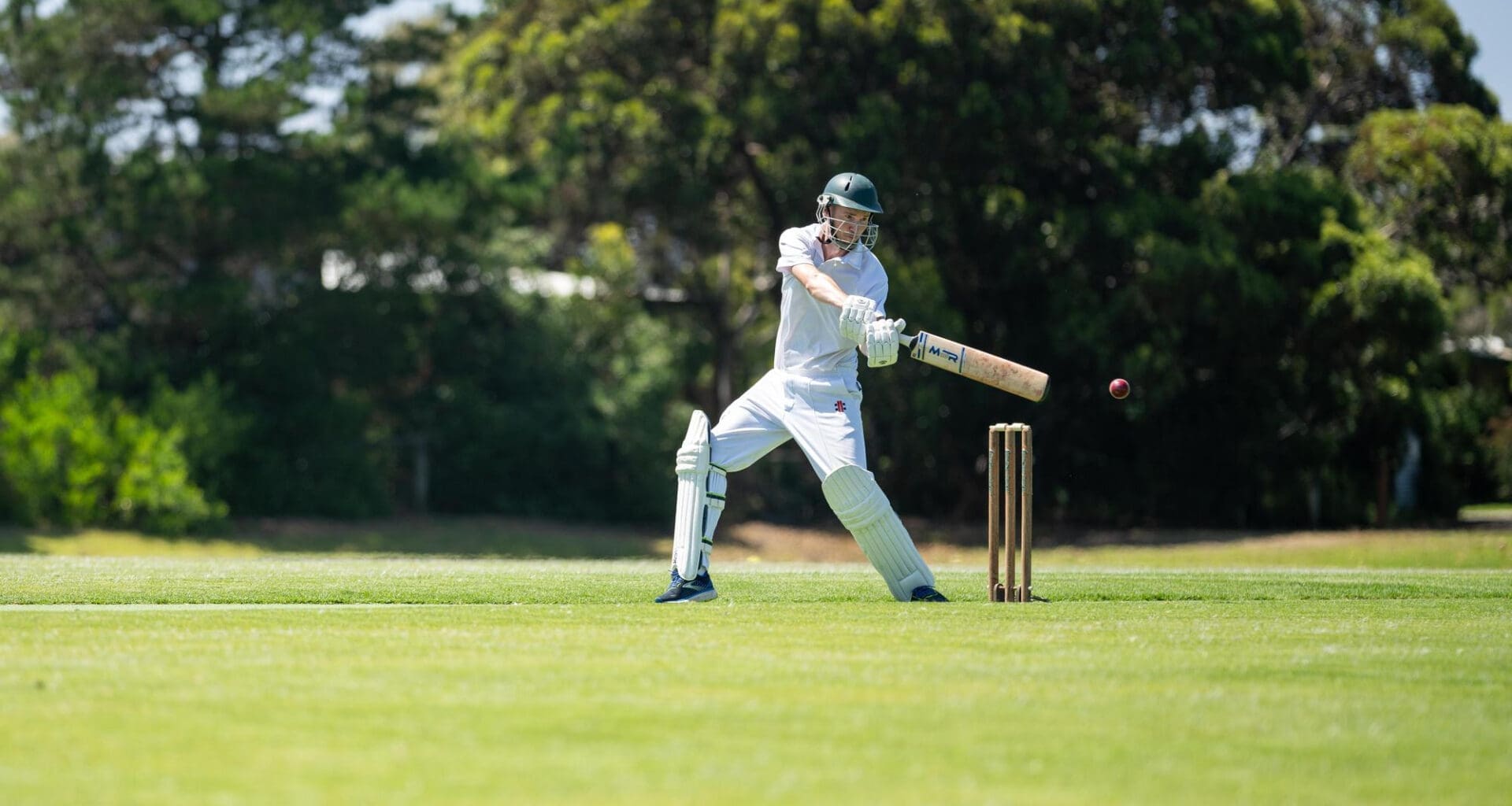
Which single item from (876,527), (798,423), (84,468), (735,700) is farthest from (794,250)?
(84,468)

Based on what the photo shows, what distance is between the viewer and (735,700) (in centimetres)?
614

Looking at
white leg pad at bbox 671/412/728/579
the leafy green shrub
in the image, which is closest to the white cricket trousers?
white leg pad at bbox 671/412/728/579

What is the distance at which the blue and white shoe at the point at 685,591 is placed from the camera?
33.6ft

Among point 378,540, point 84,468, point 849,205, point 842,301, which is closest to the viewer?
point 842,301

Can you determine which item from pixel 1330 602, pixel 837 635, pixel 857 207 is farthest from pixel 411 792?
pixel 1330 602

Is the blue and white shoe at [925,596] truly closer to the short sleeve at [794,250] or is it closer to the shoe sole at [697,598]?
the shoe sole at [697,598]

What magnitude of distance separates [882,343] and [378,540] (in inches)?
774

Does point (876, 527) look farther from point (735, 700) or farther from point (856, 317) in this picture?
point (735, 700)

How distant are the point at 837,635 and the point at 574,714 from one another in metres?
2.64

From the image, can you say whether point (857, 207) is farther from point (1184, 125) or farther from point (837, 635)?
point (1184, 125)

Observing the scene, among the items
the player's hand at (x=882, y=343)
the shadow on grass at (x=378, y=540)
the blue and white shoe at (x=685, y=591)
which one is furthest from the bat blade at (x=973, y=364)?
the shadow on grass at (x=378, y=540)

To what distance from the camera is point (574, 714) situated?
19.0ft

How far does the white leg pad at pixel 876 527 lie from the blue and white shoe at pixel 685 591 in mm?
878

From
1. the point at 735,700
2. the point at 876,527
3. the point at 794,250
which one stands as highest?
the point at 794,250
